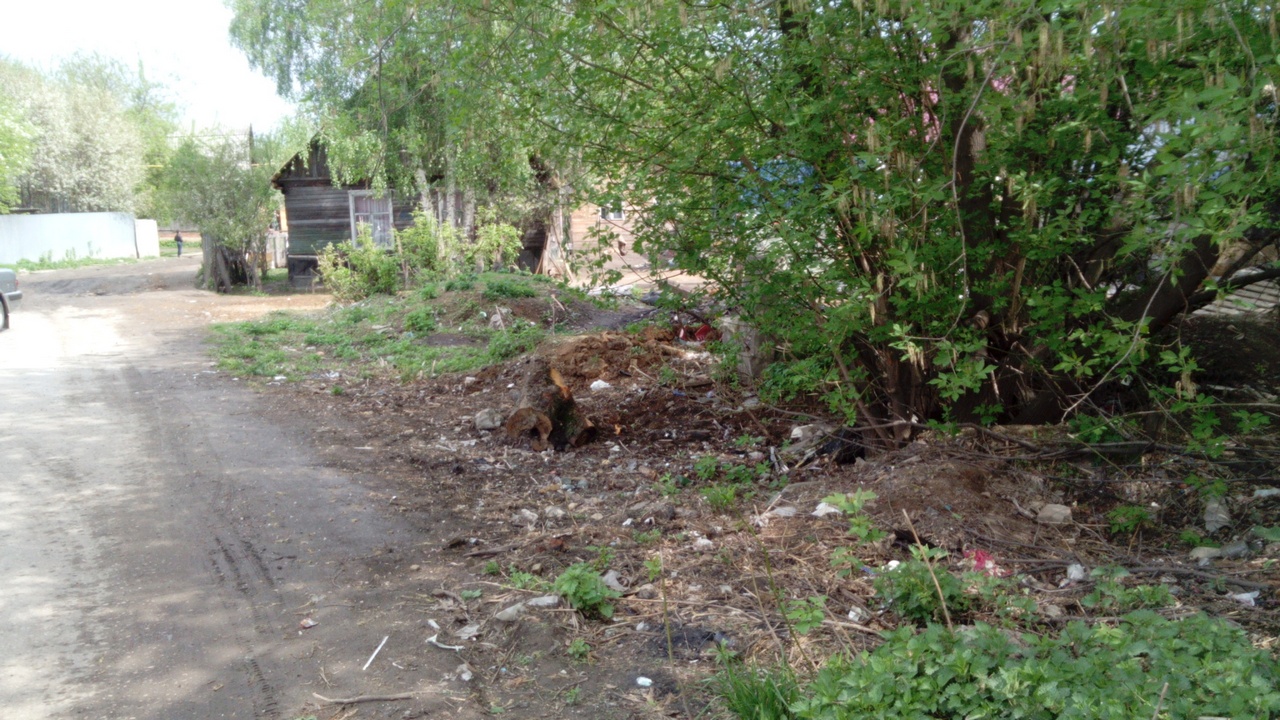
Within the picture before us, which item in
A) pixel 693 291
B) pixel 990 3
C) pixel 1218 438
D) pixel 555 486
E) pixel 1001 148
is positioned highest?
pixel 990 3

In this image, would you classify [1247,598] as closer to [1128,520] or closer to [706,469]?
[1128,520]

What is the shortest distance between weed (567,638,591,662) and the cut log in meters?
3.44

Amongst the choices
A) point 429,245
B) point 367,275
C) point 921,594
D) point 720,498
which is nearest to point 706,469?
point 720,498

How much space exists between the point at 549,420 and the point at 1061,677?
16.4 feet

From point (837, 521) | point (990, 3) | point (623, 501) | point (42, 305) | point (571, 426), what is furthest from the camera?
point (42, 305)

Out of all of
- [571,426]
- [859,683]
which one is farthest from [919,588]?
[571,426]

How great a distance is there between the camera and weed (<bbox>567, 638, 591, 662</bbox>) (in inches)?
154

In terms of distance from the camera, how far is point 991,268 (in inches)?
209

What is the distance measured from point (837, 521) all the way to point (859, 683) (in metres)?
2.13

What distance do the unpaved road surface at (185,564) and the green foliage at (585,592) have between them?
666 millimetres

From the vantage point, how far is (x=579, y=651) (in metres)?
3.91

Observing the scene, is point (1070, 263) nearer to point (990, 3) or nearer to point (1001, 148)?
point (1001, 148)

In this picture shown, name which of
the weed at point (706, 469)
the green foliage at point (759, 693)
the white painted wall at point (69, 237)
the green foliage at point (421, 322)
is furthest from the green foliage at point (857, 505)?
the white painted wall at point (69, 237)

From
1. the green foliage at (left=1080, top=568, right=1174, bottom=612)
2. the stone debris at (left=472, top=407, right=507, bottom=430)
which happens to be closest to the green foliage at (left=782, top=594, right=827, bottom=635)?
the green foliage at (left=1080, top=568, right=1174, bottom=612)
